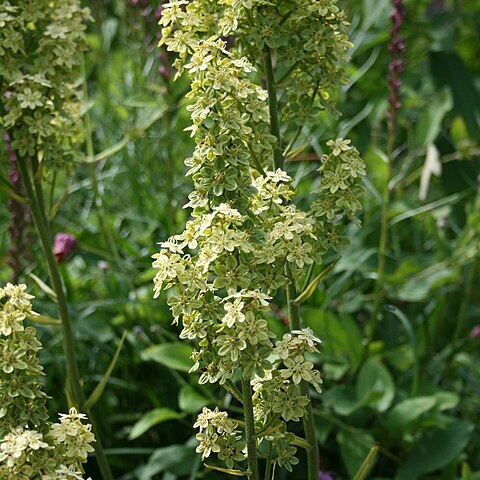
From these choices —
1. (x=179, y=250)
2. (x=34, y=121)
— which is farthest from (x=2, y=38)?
(x=179, y=250)

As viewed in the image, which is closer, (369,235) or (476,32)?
(369,235)

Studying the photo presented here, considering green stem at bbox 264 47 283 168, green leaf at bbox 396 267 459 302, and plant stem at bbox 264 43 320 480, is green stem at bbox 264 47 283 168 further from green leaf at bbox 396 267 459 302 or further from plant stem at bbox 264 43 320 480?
green leaf at bbox 396 267 459 302

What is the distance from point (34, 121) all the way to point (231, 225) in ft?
2.59

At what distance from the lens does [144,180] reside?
13.7ft

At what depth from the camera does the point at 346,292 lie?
145 inches

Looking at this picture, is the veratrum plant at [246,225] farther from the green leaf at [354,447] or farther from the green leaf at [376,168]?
the green leaf at [376,168]

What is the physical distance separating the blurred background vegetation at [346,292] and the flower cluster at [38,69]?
0.23 meters

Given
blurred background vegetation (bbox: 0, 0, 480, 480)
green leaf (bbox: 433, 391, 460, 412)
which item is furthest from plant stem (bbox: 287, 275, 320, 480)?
green leaf (bbox: 433, 391, 460, 412)

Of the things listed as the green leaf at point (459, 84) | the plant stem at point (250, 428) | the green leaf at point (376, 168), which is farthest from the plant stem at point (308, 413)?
the green leaf at point (459, 84)

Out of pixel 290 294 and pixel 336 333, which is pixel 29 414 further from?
pixel 336 333

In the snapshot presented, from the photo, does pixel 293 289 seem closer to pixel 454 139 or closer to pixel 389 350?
pixel 389 350

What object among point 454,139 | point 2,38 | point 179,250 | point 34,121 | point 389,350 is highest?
point 2,38

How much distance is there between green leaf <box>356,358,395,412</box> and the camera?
9.67 ft

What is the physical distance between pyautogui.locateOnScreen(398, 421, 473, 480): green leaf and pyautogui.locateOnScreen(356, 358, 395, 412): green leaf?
0.17 meters
